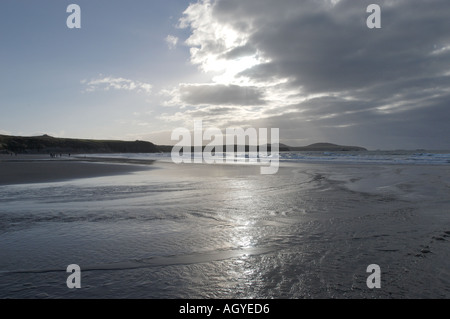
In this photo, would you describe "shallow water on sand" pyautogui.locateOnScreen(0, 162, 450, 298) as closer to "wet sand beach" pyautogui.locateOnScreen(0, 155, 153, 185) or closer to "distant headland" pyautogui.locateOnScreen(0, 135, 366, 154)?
"wet sand beach" pyautogui.locateOnScreen(0, 155, 153, 185)

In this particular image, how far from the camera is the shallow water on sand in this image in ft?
12.9

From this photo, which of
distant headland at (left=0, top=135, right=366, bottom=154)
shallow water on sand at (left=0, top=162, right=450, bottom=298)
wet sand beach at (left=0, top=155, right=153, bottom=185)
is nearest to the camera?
shallow water on sand at (left=0, top=162, right=450, bottom=298)

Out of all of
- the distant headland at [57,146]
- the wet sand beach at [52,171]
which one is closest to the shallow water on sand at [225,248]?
the wet sand beach at [52,171]

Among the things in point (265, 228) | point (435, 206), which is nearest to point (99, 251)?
point (265, 228)

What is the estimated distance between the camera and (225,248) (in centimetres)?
557

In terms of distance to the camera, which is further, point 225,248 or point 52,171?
point 52,171

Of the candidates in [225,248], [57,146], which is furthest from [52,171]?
[57,146]

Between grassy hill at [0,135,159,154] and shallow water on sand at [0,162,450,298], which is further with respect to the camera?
grassy hill at [0,135,159,154]

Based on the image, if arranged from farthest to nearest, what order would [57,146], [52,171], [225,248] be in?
[57,146]
[52,171]
[225,248]

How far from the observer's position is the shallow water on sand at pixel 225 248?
392 cm

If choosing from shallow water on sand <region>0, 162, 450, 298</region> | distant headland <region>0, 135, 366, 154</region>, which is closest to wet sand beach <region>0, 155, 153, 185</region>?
shallow water on sand <region>0, 162, 450, 298</region>

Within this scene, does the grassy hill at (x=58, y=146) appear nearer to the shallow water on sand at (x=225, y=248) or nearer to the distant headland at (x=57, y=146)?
the distant headland at (x=57, y=146)

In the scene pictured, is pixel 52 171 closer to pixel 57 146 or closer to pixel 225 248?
pixel 225 248
